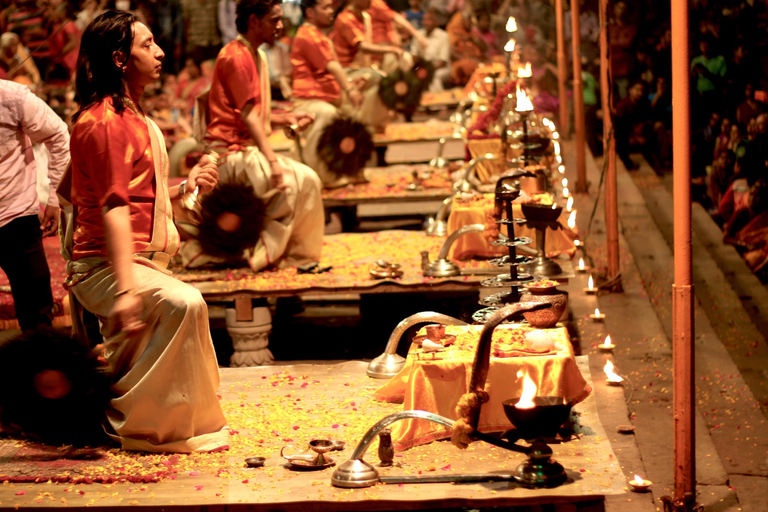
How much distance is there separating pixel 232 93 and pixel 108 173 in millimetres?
2534

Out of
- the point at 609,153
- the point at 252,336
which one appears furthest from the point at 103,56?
the point at 609,153

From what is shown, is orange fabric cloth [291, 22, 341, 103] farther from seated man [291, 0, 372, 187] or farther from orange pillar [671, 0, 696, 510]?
orange pillar [671, 0, 696, 510]

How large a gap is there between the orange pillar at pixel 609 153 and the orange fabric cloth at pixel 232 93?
7.68 ft

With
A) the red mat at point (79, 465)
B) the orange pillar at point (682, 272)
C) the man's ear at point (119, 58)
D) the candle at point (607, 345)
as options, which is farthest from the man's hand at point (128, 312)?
the candle at point (607, 345)

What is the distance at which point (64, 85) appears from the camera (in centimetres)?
1219

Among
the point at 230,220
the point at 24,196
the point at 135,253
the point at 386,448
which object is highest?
the point at 24,196

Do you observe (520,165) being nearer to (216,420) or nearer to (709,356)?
(709,356)

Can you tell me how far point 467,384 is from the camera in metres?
3.89

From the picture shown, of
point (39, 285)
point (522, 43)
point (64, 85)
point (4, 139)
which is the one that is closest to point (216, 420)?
point (39, 285)

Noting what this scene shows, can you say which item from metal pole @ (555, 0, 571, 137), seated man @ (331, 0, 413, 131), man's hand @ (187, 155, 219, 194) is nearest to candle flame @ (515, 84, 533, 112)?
man's hand @ (187, 155, 219, 194)

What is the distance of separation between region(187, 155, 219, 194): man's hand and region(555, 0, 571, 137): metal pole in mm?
7780

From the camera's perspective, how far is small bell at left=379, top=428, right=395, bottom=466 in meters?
3.62

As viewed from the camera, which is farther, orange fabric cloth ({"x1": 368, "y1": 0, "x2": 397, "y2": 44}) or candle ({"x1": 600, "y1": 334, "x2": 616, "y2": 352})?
orange fabric cloth ({"x1": 368, "y1": 0, "x2": 397, "y2": 44})

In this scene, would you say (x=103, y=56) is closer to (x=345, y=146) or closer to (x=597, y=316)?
(x=597, y=316)
